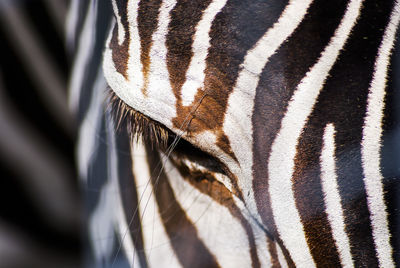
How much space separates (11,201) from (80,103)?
0.30m

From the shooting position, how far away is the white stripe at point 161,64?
50 cm

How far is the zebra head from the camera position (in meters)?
0.45

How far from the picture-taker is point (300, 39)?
18.1 inches

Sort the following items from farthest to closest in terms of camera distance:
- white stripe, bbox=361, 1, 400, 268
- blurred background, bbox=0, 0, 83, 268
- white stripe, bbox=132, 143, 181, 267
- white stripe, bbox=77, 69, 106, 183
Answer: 1. blurred background, bbox=0, 0, 83, 268
2. white stripe, bbox=77, 69, 106, 183
3. white stripe, bbox=132, 143, 181, 267
4. white stripe, bbox=361, 1, 400, 268

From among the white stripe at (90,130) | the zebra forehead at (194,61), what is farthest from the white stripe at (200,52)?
the white stripe at (90,130)

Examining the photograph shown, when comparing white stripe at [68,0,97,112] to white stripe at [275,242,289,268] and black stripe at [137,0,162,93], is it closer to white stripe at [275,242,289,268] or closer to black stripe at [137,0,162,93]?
black stripe at [137,0,162,93]

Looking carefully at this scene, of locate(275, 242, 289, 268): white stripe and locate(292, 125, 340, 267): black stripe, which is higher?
locate(292, 125, 340, 267): black stripe

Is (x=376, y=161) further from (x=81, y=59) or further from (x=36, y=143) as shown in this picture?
(x=36, y=143)

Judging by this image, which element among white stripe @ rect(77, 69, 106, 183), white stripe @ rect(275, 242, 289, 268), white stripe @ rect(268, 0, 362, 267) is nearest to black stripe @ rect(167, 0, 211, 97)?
white stripe @ rect(268, 0, 362, 267)

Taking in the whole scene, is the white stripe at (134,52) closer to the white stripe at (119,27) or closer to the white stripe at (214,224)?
the white stripe at (119,27)

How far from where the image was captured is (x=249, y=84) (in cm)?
48

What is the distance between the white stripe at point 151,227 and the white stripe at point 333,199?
0.30 metres

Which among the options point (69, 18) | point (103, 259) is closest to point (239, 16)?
point (103, 259)

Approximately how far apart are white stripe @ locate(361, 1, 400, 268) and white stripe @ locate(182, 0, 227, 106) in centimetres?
19
